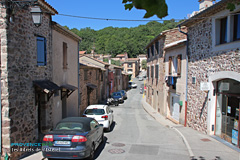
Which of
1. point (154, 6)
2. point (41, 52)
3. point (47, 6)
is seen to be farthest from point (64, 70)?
point (154, 6)

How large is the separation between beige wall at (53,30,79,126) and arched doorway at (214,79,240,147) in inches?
331

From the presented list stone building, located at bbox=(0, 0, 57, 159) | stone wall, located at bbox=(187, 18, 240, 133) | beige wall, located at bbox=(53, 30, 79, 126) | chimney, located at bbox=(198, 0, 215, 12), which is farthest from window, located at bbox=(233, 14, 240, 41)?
beige wall, located at bbox=(53, 30, 79, 126)

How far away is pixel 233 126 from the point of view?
30.1ft

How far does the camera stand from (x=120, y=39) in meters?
101

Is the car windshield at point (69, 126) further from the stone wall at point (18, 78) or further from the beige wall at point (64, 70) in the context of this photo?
the beige wall at point (64, 70)

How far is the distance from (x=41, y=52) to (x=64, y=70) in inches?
142

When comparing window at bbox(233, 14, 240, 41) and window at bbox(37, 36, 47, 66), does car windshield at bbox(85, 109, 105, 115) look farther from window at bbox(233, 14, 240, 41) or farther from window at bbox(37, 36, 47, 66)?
window at bbox(233, 14, 240, 41)

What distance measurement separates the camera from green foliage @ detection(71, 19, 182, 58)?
93.7 m

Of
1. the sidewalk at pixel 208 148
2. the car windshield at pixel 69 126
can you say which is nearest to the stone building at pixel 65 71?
the car windshield at pixel 69 126

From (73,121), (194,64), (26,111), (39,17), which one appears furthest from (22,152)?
(194,64)

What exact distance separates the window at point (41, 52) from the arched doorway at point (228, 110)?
8.43m

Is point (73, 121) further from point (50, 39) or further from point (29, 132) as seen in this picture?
point (50, 39)

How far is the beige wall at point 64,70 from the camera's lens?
11578 millimetres

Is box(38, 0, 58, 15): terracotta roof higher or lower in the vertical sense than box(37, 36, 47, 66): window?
higher
